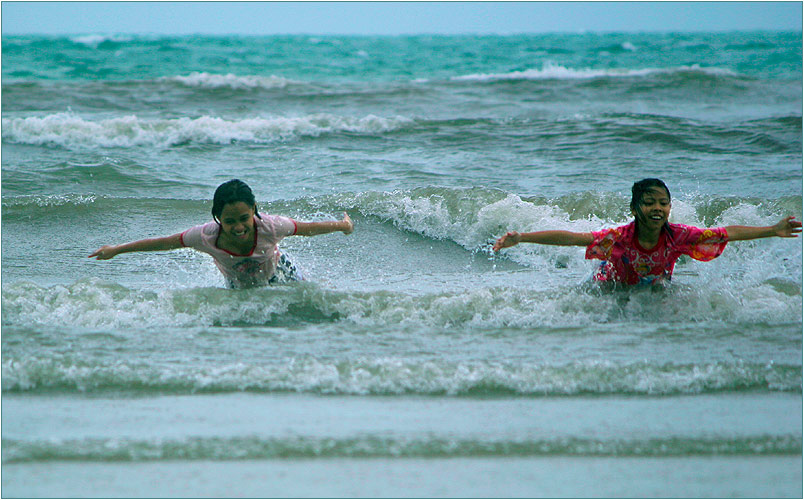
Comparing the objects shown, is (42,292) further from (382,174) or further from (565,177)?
(565,177)

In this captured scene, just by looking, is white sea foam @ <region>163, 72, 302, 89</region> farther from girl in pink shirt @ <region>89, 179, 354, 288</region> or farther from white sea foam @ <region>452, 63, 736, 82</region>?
girl in pink shirt @ <region>89, 179, 354, 288</region>

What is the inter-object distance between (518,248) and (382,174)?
313 centimetres

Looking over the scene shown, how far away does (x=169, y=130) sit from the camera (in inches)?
485

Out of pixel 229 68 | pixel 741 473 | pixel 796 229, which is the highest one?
pixel 229 68

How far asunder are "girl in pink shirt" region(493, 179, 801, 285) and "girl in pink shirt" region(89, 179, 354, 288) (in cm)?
159

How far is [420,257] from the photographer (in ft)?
23.7

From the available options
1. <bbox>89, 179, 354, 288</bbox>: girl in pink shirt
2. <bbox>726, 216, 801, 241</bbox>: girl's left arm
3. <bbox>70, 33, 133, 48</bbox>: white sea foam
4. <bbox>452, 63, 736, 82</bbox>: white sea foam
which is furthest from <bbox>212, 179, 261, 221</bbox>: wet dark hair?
<bbox>70, 33, 133, 48</bbox>: white sea foam

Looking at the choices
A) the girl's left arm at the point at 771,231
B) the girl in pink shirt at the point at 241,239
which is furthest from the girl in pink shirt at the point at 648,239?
the girl in pink shirt at the point at 241,239

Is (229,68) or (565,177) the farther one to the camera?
(229,68)

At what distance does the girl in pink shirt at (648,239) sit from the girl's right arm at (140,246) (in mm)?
2153

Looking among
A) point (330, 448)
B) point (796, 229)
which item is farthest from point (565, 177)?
point (330, 448)

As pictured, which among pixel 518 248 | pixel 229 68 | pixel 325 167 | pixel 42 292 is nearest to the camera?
pixel 42 292

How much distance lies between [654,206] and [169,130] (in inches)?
360

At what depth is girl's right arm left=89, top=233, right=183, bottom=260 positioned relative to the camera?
16.4 ft
